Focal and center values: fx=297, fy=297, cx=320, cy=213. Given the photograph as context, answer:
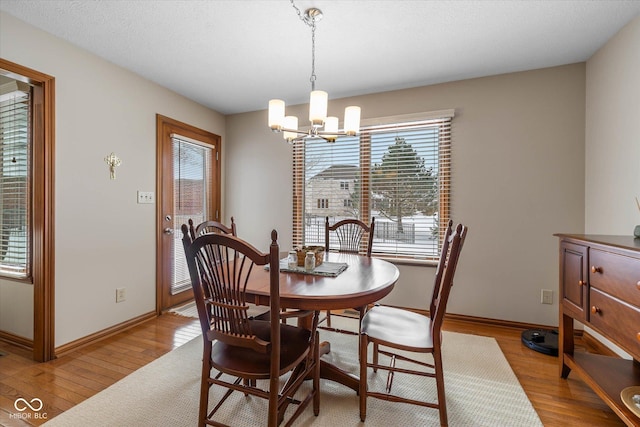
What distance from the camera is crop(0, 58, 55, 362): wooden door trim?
2170 mm

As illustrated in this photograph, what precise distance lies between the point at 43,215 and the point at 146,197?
0.89 m

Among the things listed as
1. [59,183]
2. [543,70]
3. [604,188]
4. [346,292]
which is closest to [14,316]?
[59,183]

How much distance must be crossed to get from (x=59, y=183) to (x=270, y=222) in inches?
82.6

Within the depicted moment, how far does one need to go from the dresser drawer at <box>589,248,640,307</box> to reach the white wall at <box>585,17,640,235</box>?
0.75 meters

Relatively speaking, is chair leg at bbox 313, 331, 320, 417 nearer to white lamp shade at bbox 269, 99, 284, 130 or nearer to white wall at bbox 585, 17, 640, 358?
white lamp shade at bbox 269, 99, 284, 130

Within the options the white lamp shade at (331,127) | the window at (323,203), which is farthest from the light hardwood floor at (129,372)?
the white lamp shade at (331,127)

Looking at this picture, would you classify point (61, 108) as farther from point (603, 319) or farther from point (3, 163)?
point (603, 319)

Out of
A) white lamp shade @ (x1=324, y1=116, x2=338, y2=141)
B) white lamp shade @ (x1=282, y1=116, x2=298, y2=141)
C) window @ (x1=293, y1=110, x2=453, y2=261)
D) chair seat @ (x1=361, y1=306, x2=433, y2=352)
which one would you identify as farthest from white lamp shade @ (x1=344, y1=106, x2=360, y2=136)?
window @ (x1=293, y1=110, x2=453, y2=261)

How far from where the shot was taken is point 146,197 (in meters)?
3.00

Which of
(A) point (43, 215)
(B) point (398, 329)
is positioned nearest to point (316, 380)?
(B) point (398, 329)

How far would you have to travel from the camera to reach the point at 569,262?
1.87 meters

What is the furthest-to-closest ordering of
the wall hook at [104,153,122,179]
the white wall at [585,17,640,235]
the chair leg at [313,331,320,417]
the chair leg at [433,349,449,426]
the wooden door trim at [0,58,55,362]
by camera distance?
1. the wall hook at [104,153,122,179]
2. the wooden door trim at [0,58,55,362]
3. the white wall at [585,17,640,235]
4. the chair leg at [313,331,320,417]
5. the chair leg at [433,349,449,426]

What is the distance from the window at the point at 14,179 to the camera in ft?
7.84

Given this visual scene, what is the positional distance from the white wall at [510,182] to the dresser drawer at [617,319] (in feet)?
4.02
